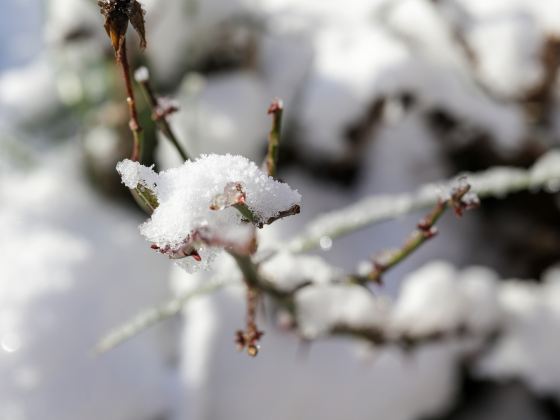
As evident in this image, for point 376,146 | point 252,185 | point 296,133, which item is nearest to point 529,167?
point 376,146

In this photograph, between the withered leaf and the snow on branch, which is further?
the snow on branch

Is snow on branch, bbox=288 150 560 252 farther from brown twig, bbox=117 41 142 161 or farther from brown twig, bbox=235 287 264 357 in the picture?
brown twig, bbox=117 41 142 161

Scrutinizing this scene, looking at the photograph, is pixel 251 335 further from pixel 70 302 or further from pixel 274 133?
pixel 70 302

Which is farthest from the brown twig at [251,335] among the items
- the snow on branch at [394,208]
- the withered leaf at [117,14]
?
the withered leaf at [117,14]

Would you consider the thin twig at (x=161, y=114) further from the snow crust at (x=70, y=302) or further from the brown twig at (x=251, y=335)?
the snow crust at (x=70, y=302)

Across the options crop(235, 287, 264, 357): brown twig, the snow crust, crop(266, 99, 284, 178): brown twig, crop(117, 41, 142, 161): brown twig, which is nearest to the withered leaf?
crop(117, 41, 142, 161): brown twig

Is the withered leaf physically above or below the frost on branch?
above

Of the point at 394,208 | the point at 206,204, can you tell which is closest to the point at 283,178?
the point at 394,208
